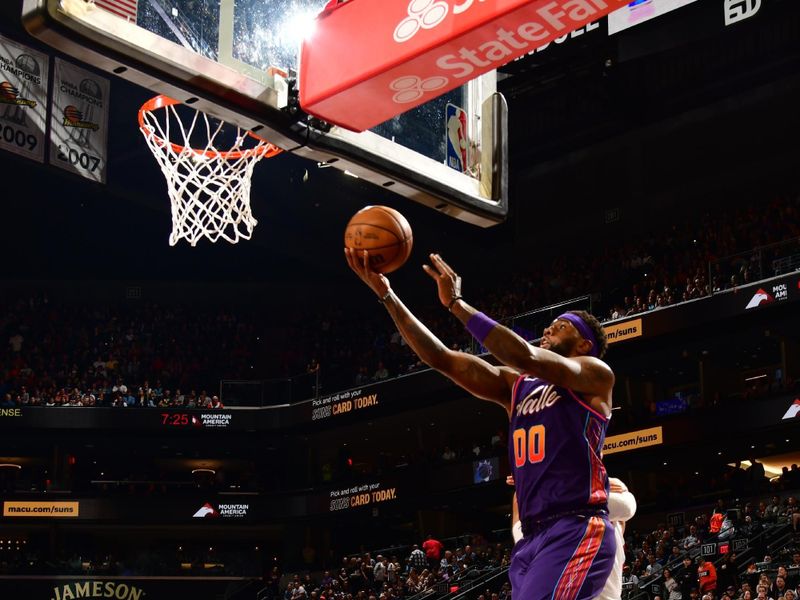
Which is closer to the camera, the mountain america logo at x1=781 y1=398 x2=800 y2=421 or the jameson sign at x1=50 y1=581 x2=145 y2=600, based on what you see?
the mountain america logo at x1=781 y1=398 x2=800 y2=421

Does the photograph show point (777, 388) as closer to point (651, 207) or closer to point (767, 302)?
point (767, 302)

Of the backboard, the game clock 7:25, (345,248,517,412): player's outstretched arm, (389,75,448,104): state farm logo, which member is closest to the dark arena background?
the game clock 7:25

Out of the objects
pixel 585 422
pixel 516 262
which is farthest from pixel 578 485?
pixel 516 262

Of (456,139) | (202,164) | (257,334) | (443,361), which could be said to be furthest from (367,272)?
(257,334)

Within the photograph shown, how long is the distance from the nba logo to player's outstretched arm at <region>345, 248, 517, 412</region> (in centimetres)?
164

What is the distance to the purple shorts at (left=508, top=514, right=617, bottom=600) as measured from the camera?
4113 millimetres

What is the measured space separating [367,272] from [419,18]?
1.23m

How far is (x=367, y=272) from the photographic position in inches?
188

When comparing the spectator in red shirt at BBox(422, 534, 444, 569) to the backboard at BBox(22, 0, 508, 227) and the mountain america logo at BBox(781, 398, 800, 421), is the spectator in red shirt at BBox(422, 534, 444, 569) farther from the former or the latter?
the backboard at BBox(22, 0, 508, 227)

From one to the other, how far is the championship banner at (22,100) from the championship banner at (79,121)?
0.23 metres

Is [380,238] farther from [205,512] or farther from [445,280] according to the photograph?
[205,512]

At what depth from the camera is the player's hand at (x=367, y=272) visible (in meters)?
4.71

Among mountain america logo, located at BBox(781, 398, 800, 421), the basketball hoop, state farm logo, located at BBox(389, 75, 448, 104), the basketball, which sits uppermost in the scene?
the basketball hoop

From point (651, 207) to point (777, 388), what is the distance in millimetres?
6902
